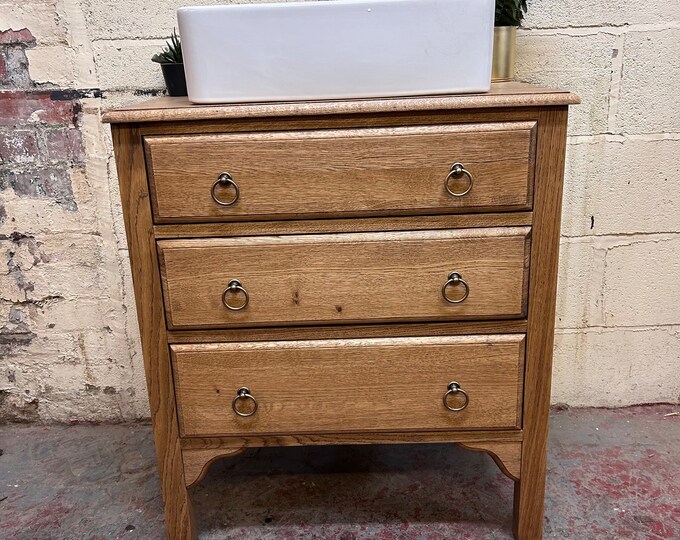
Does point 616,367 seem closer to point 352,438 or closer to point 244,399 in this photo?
point 352,438

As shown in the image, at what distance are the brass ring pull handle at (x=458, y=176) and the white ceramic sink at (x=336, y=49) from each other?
13 centimetres

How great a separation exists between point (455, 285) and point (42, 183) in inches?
42.3

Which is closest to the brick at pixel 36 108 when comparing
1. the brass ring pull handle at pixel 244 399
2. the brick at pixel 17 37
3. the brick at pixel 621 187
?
the brick at pixel 17 37

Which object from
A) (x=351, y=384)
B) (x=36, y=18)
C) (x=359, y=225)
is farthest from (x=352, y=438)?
(x=36, y=18)

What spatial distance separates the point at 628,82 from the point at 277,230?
3.18 ft

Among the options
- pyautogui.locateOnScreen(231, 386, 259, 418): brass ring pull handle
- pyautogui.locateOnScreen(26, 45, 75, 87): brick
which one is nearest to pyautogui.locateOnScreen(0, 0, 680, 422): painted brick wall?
pyautogui.locateOnScreen(26, 45, 75, 87): brick

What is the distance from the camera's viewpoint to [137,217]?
0.99m

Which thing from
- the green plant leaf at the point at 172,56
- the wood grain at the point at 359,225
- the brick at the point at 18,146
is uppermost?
the green plant leaf at the point at 172,56

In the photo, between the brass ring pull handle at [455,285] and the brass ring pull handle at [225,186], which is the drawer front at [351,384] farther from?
the brass ring pull handle at [225,186]

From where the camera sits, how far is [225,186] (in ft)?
3.18

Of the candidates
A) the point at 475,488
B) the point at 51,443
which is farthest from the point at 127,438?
the point at 475,488

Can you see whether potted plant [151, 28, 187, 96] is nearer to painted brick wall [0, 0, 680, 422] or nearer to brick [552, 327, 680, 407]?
painted brick wall [0, 0, 680, 422]

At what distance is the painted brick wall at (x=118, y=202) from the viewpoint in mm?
1383

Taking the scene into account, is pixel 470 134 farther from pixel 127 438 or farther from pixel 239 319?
pixel 127 438
